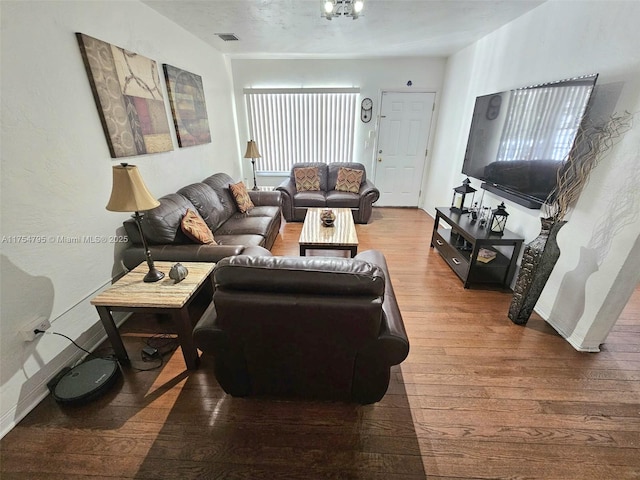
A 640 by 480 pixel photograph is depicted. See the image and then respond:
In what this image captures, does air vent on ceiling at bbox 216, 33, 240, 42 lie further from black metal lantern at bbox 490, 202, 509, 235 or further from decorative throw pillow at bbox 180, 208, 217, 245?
black metal lantern at bbox 490, 202, 509, 235

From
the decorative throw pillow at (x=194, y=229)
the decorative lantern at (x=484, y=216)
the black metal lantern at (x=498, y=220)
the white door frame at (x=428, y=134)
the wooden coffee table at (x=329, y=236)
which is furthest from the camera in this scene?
the white door frame at (x=428, y=134)

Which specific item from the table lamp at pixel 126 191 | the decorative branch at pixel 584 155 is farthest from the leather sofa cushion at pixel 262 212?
the decorative branch at pixel 584 155

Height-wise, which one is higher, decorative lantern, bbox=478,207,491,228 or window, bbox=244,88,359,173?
window, bbox=244,88,359,173

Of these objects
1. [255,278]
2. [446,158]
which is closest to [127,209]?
[255,278]

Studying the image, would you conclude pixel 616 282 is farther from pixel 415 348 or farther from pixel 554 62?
pixel 554 62

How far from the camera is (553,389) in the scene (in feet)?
5.41

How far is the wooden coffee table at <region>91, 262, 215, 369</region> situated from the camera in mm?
1578

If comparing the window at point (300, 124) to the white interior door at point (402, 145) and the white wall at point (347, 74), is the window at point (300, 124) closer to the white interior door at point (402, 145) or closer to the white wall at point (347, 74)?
the white wall at point (347, 74)

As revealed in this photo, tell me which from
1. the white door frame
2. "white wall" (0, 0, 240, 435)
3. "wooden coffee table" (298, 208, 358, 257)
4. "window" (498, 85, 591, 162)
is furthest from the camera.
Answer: the white door frame

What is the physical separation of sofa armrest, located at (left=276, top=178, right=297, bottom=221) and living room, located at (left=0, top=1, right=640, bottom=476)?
183 cm

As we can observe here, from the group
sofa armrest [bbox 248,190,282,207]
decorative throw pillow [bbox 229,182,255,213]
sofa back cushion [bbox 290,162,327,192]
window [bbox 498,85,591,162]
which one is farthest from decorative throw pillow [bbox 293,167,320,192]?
window [bbox 498,85,591,162]

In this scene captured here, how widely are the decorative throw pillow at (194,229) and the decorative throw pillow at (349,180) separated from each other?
273 cm

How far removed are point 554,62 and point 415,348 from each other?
2629 millimetres

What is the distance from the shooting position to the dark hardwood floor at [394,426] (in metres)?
1.27
